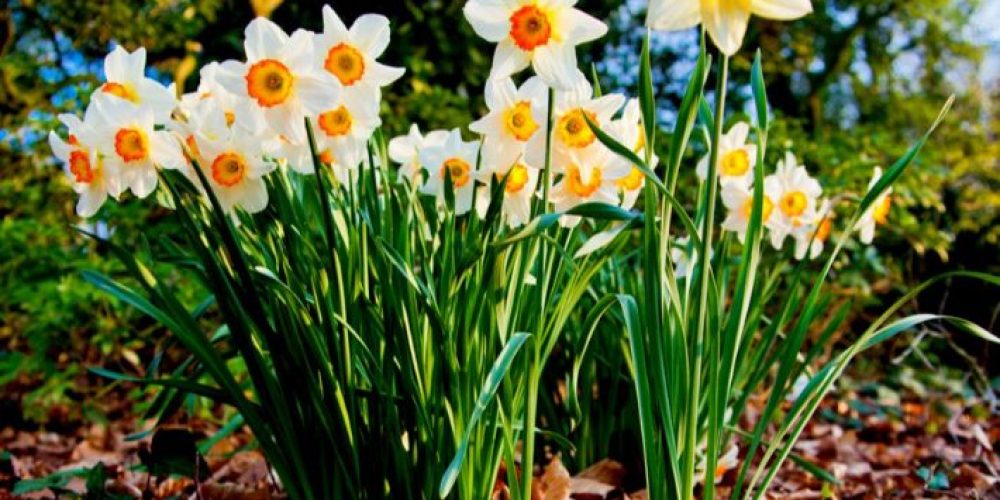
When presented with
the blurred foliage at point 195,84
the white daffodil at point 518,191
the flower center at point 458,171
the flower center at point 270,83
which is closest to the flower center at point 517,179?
the white daffodil at point 518,191

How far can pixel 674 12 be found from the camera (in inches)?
36.9

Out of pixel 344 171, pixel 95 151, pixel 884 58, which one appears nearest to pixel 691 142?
pixel 344 171

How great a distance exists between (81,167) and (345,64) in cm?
38

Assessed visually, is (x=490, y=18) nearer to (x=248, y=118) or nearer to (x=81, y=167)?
(x=248, y=118)

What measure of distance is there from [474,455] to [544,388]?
444 mm

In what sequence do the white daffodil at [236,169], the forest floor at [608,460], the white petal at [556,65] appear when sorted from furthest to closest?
the forest floor at [608,460] → the white daffodil at [236,169] → the white petal at [556,65]

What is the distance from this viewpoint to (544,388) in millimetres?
1648

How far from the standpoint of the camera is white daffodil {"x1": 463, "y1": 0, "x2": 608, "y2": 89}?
3.53ft

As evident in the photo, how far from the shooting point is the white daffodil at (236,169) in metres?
1.16

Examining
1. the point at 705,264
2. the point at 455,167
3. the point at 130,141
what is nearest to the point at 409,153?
the point at 455,167

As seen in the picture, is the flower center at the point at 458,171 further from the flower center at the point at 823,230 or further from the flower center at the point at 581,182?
the flower center at the point at 823,230

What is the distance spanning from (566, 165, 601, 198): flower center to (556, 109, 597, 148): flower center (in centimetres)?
4

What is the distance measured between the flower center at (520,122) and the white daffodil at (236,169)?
337 millimetres

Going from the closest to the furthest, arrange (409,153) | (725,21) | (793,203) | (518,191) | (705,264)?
(725,21), (705,264), (518,191), (409,153), (793,203)
